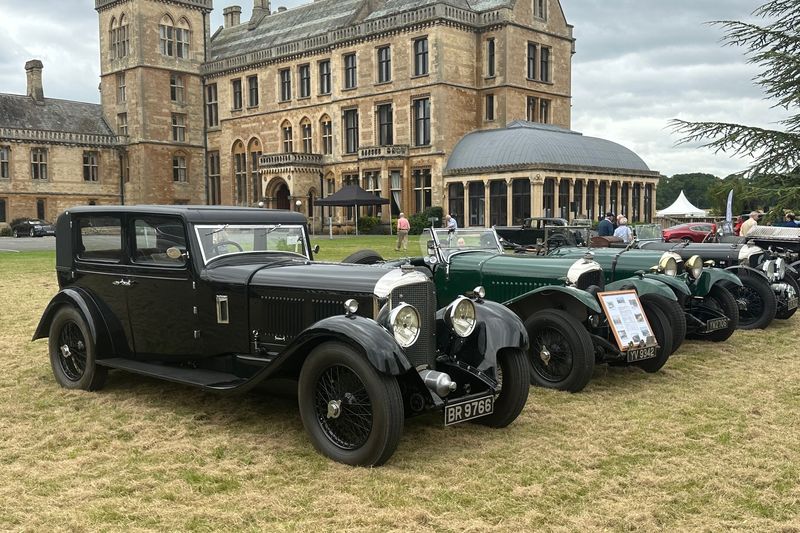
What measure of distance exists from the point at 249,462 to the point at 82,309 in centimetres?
279

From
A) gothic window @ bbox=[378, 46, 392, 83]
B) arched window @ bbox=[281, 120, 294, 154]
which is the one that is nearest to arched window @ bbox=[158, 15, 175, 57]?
arched window @ bbox=[281, 120, 294, 154]

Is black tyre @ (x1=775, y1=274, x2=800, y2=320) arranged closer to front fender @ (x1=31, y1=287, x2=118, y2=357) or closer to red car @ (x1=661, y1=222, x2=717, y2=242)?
front fender @ (x1=31, y1=287, x2=118, y2=357)

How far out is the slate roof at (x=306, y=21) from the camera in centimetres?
3862

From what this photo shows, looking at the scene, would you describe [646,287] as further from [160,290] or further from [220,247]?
[160,290]

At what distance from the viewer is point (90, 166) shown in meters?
48.7

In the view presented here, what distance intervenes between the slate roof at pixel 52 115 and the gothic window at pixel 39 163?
5.05 ft

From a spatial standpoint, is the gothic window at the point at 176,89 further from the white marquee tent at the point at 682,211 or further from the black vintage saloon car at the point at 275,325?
the black vintage saloon car at the point at 275,325

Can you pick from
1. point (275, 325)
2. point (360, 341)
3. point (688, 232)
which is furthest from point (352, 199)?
point (360, 341)

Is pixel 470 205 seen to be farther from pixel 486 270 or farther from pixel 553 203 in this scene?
pixel 486 270

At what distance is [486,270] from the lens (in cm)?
884

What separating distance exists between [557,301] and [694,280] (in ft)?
10.8

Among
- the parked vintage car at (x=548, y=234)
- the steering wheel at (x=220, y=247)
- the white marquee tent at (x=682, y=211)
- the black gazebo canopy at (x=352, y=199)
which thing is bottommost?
the parked vintage car at (x=548, y=234)

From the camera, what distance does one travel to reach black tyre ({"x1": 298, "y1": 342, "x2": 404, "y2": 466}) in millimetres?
4781

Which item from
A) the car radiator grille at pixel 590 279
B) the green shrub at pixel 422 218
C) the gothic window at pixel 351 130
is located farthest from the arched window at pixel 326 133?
the car radiator grille at pixel 590 279
